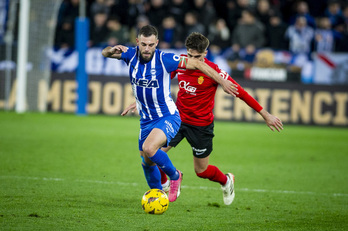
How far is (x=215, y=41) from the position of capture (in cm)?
1722

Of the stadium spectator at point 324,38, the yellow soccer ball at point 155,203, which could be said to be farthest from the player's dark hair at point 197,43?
the stadium spectator at point 324,38

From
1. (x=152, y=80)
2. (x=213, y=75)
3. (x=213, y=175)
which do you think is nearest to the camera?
(x=213, y=75)

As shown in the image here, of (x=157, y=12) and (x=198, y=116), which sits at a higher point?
(x=157, y=12)

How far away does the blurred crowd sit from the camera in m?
17.2

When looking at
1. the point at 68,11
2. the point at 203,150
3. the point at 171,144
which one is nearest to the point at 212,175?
the point at 203,150

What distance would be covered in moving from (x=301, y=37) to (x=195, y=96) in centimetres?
1113

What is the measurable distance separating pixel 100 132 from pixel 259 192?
6616 mm

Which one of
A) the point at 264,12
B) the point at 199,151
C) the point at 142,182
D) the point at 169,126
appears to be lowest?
the point at 142,182

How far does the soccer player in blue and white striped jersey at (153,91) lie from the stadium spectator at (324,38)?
11.7 meters

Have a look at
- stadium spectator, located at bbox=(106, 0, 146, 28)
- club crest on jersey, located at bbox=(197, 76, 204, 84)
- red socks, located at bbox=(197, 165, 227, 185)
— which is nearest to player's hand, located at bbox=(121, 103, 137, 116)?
club crest on jersey, located at bbox=(197, 76, 204, 84)

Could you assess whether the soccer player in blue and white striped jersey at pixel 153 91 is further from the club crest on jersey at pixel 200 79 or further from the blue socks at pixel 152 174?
the club crest on jersey at pixel 200 79

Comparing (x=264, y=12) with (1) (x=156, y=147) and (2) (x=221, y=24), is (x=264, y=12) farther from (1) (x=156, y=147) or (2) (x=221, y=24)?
(1) (x=156, y=147)

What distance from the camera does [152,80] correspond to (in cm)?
607

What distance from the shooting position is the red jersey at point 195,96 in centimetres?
684
